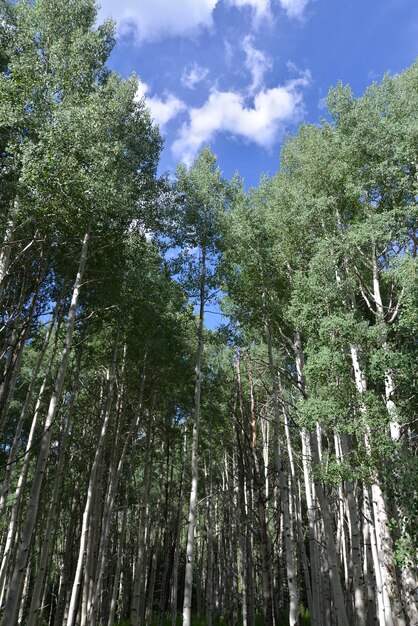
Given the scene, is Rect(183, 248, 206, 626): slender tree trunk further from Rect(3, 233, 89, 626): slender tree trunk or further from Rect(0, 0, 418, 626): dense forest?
Rect(3, 233, 89, 626): slender tree trunk

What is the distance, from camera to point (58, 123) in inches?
312

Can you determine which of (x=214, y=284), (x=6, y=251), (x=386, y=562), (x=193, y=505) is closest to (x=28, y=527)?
(x=193, y=505)

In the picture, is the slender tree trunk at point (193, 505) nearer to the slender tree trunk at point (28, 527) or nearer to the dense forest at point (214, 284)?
the dense forest at point (214, 284)

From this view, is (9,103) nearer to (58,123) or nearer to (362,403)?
(58,123)

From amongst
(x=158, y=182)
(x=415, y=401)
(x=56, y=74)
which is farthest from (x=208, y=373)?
(x=56, y=74)

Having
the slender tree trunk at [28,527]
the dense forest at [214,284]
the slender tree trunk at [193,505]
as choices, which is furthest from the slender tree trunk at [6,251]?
the slender tree trunk at [193,505]

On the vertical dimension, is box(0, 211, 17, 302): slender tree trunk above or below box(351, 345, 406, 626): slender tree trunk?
above

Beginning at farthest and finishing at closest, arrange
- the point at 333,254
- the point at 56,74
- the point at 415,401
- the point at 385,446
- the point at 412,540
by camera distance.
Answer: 1. the point at 333,254
2. the point at 56,74
3. the point at 415,401
4. the point at 385,446
5. the point at 412,540

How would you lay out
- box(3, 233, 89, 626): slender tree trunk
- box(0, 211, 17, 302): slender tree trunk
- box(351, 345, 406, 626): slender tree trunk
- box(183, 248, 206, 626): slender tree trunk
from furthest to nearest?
box(183, 248, 206, 626): slender tree trunk → box(0, 211, 17, 302): slender tree trunk → box(351, 345, 406, 626): slender tree trunk → box(3, 233, 89, 626): slender tree trunk

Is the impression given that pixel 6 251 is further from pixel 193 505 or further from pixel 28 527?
pixel 193 505

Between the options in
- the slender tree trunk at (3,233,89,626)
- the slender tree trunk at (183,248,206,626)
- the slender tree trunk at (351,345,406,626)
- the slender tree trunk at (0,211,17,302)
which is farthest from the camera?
the slender tree trunk at (183,248,206,626)

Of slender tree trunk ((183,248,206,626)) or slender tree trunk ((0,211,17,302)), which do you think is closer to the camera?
slender tree trunk ((0,211,17,302))

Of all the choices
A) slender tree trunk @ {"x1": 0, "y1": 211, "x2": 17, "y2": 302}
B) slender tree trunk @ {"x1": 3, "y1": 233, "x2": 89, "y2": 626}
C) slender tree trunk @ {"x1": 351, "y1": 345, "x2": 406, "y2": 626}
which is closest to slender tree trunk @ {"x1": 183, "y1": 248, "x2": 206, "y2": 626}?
slender tree trunk @ {"x1": 3, "y1": 233, "x2": 89, "y2": 626}

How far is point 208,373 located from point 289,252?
635cm
